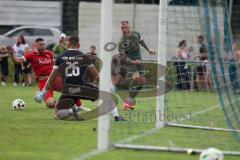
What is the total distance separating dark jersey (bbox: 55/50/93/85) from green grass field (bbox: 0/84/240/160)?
35.2 inches

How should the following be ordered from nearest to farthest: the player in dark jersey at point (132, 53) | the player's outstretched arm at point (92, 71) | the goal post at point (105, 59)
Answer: the goal post at point (105, 59), the player's outstretched arm at point (92, 71), the player in dark jersey at point (132, 53)

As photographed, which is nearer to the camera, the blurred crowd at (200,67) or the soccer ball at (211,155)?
the soccer ball at (211,155)

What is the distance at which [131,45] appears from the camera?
17.9 m

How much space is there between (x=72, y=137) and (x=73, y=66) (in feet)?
9.37

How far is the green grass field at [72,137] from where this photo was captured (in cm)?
1045

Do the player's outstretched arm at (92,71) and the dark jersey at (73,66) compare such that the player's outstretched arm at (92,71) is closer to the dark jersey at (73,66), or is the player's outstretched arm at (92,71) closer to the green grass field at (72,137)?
the dark jersey at (73,66)

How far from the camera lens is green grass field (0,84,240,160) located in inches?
412

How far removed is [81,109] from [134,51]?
2.59 metres

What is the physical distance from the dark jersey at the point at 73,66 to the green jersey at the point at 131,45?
275 cm

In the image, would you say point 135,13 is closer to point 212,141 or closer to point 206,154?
point 212,141

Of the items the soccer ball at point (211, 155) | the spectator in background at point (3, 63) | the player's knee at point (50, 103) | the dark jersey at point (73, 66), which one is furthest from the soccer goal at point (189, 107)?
the spectator in background at point (3, 63)

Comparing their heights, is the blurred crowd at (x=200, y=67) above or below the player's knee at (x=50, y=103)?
above

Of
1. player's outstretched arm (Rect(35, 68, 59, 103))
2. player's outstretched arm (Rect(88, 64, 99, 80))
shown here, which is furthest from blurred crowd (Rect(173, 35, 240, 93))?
player's outstretched arm (Rect(35, 68, 59, 103))

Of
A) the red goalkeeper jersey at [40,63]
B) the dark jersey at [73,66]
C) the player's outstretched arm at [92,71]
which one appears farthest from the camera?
the red goalkeeper jersey at [40,63]
